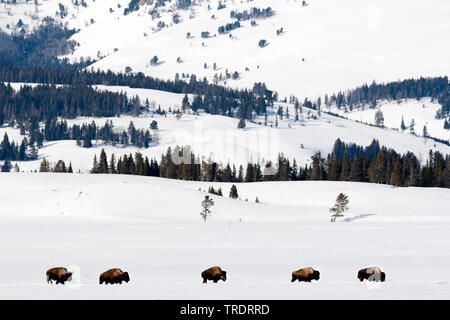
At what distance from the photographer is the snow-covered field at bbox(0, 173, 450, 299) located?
1947cm

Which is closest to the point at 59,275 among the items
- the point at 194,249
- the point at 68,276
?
the point at 68,276

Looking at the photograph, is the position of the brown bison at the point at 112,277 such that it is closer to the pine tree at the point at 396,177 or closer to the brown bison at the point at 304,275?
the brown bison at the point at 304,275

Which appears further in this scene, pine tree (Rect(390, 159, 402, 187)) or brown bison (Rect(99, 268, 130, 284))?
pine tree (Rect(390, 159, 402, 187))

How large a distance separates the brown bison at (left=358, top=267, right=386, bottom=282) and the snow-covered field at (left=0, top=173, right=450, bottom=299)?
1.26ft

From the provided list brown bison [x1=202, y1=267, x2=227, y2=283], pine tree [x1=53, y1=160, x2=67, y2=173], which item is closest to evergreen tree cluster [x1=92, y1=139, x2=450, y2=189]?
pine tree [x1=53, y1=160, x2=67, y2=173]

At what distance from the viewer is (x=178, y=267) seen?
2514 cm

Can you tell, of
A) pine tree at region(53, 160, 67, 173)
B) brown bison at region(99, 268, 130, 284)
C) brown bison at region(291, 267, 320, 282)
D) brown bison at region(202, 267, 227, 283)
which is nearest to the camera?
brown bison at region(99, 268, 130, 284)

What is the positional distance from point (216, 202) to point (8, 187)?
31240mm

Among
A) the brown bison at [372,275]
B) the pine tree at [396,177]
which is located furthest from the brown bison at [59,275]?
the pine tree at [396,177]

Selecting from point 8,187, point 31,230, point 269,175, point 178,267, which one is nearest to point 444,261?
point 178,267

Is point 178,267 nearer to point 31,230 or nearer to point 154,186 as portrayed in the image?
point 31,230

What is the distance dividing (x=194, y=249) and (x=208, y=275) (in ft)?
36.1

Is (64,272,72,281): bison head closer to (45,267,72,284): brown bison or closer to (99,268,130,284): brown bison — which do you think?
(45,267,72,284): brown bison
